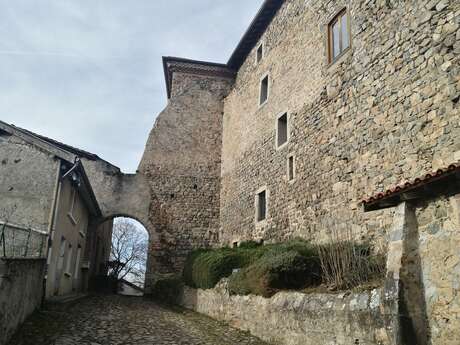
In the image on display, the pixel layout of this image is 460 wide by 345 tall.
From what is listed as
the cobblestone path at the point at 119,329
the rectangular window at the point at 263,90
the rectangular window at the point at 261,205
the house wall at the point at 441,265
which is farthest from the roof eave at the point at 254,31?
the house wall at the point at 441,265

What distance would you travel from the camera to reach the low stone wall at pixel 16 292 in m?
5.48

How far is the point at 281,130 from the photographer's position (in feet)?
44.3

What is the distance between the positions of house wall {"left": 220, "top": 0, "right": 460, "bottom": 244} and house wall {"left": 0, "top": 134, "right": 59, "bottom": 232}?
242 inches

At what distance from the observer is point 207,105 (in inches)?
755

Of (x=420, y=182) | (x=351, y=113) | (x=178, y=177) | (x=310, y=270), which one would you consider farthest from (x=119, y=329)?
(x=178, y=177)

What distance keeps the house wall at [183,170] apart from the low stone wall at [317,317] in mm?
8789

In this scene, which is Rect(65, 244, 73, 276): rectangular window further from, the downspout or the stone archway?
the stone archway

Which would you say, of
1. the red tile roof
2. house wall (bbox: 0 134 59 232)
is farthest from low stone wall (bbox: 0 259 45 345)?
the red tile roof

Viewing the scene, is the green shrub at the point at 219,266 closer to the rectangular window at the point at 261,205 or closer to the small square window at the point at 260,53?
the rectangular window at the point at 261,205

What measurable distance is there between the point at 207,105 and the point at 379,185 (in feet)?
39.9

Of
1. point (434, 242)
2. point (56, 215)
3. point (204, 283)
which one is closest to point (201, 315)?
point (204, 283)

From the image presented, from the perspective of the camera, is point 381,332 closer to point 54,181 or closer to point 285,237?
point 285,237

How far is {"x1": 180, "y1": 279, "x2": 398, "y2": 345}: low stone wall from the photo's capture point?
468 centimetres

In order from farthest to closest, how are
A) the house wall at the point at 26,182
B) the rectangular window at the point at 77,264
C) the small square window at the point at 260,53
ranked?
the small square window at the point at 260,53
the rectangular window at the point at 77,264
the house wall at the point at 26,182
